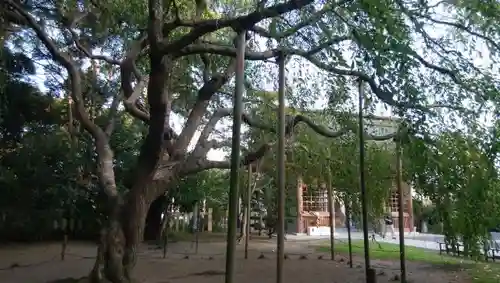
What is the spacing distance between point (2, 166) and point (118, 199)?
7671 millimetres

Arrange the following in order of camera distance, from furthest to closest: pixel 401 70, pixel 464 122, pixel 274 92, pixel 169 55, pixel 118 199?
pixel 274 92
pixel 118 199
pixel 169 55
pixel 464 122
pixel 401 70

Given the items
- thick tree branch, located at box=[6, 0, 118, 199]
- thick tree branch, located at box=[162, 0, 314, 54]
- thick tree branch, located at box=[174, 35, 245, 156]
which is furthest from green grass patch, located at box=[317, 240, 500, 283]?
thick tree branch, located at box=[6, 0, 118, 199]

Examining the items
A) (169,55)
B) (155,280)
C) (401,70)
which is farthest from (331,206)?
(401,70)

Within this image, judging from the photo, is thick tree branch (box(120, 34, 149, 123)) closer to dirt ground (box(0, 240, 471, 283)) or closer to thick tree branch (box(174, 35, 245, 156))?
thick tree branch (box(174, 35, 245, 156))

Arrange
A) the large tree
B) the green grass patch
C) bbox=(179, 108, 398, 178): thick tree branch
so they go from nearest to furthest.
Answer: the large tree < bbox=(179, 108, 398, 178): thick tree branch < the green grass patch

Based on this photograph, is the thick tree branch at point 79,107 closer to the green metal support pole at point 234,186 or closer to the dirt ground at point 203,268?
the dirt ground at point 203,268

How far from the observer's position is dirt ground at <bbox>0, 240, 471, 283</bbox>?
984 centimetres

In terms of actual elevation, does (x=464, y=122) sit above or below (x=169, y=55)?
below

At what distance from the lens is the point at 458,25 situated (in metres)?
6.63

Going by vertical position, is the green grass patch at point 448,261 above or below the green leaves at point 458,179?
below

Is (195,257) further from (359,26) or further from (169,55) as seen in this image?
(359,26)

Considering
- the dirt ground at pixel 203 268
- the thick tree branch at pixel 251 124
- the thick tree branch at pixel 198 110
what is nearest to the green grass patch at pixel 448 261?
the dirt ground at pixel 203 268

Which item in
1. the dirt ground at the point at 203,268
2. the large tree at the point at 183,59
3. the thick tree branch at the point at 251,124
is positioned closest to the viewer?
the large tree at the point at 183,59

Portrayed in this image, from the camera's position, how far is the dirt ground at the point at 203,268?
9844 mm
